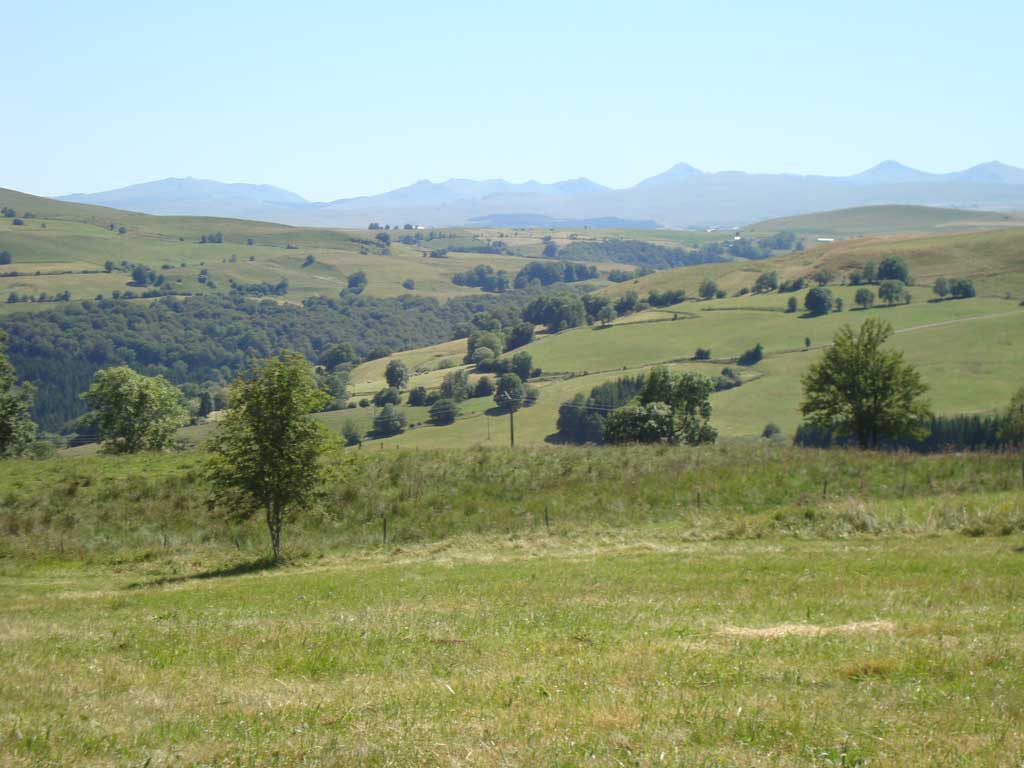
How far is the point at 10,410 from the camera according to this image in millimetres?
54344

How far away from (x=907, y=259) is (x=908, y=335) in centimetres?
6152

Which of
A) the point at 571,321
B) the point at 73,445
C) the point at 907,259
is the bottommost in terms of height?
the point at 73,445

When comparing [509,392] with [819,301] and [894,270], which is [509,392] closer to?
[819,301]

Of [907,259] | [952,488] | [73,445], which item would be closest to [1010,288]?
[907,259]

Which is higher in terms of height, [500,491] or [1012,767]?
[1012,767]

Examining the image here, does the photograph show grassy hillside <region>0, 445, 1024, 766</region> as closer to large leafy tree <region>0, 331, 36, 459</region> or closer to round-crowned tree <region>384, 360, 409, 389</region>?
large leafy tree <region>0, 331, 36, 459</region>

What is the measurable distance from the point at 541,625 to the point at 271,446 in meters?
17.3

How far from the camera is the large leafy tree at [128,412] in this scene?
63.0m

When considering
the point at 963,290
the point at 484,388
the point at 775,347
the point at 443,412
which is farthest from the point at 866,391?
the point at 963,290

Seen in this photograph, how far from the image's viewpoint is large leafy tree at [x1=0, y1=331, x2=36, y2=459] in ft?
177

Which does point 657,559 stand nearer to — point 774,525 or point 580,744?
point 774,525

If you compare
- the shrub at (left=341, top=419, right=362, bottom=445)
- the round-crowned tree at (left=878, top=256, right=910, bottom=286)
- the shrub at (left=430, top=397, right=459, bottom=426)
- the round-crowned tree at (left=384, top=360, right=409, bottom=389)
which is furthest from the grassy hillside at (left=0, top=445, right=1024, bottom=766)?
the round-crowned tree at (left=878, top=256, right=910, bottom=286)

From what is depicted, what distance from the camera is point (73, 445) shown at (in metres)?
118

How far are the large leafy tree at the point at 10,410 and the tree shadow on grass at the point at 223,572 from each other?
31887 mm
